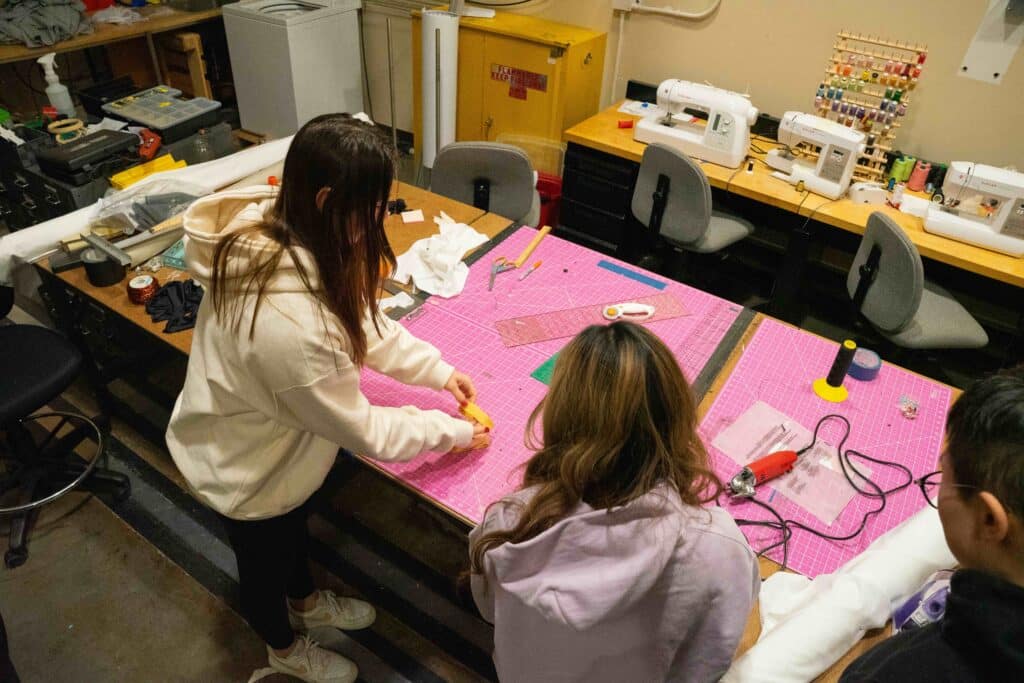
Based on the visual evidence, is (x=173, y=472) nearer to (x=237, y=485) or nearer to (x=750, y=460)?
(x=237, y=485)

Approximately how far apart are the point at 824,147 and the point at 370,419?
7.72 ft

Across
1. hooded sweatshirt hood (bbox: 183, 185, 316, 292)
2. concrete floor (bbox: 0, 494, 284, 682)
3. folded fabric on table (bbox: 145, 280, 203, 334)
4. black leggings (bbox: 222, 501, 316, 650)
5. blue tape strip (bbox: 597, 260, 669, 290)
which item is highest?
hooded sweatshirt hood (bbox: 183, 185, 316, 292)

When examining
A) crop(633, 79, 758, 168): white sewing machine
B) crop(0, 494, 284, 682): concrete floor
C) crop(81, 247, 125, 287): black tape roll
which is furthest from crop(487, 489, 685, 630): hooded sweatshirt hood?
crop(633, 79, 758, 168): white sewing machine

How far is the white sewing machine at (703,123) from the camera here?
287 centimetres

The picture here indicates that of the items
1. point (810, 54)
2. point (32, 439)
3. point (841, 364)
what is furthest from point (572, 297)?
point (810, 54)

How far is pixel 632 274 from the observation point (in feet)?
6.96

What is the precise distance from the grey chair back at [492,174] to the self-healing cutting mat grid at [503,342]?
0.28 metres

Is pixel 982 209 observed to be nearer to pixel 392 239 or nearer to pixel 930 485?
pixel 930 485

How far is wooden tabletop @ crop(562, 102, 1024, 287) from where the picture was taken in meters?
2.43

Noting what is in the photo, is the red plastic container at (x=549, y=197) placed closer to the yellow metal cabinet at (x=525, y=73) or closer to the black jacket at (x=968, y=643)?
the yellow metal cabinet at (x=525, y=73)

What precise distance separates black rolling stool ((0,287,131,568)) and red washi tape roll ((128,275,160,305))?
1.05 ft

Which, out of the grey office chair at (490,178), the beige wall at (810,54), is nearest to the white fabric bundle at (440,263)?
Answer: the grey office chair at (490,178)

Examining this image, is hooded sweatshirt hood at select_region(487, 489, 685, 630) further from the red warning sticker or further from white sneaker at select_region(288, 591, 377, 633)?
the red warning sticker

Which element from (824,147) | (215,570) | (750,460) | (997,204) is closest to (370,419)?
(750,460)
